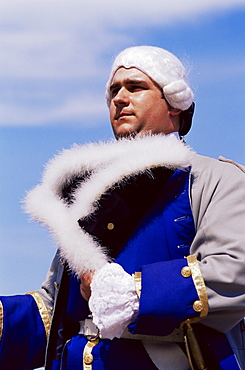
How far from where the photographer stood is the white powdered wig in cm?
373

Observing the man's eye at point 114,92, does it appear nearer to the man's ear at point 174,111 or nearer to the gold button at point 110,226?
the man's ear at point 174,111

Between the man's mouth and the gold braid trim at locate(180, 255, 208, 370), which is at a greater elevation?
the man's mouth

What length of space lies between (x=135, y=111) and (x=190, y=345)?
4.27 feet

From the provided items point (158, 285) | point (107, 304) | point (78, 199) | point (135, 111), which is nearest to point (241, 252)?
point (158, 285)

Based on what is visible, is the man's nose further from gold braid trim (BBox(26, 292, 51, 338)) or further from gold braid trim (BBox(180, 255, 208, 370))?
gold braid trim (BBox(26, 292, 51, 338))

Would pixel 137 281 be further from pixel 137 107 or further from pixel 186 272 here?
pixel 137 107

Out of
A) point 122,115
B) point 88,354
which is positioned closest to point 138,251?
point 88,354

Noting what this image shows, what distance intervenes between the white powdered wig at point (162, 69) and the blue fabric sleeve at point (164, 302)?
49.3 inches

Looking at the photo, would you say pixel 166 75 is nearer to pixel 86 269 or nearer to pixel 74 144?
pixel 74 144

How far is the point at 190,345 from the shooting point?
9.52 ft

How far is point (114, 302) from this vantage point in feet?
9.20

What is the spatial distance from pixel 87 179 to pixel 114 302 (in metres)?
0.74

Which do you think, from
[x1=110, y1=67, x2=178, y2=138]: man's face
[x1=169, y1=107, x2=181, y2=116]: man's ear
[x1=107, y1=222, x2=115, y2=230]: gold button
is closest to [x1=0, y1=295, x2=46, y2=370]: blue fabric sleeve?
[x1=107, y1=222, x2=115, y2=230]: gold button

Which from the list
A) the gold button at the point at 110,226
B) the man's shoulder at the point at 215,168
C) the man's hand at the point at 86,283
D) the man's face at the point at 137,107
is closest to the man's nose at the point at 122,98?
the man's face at the point at 137,107
